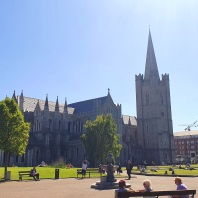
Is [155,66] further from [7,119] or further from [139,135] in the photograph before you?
[7,119]

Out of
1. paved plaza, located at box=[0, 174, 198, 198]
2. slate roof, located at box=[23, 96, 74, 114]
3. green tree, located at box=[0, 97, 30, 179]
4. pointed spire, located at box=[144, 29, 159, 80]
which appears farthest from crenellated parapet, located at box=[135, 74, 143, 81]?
paved plaza, located at box=[0, 174, 198, 198]

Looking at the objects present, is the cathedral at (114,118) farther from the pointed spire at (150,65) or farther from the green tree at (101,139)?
the green tree at (101,139)

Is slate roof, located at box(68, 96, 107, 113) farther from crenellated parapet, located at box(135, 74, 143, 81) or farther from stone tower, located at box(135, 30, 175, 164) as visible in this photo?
crenellated parapet, located at box(135, 74, 143, 81)

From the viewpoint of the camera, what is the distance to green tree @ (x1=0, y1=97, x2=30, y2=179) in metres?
33.4

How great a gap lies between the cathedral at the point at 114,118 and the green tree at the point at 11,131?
129 feet

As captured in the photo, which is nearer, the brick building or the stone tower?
the stone tower

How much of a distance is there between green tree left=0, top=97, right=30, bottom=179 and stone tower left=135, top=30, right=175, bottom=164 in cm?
6680

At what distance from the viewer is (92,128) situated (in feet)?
189

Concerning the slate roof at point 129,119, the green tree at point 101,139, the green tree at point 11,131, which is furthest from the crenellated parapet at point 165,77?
the green tree at point 11,131

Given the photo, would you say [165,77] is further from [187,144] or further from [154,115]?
[187,144]

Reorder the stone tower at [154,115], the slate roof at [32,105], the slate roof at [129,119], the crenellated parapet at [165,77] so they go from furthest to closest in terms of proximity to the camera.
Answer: the slate roof at [129,119] < the crenellated parapet at [165,77] < the stone tower at [154,115] < the slate roof at [32,105]

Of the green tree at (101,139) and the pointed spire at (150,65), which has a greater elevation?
the pointed spire at (150,65)

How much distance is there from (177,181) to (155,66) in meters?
95.7

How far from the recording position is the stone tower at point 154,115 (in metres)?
95.9
